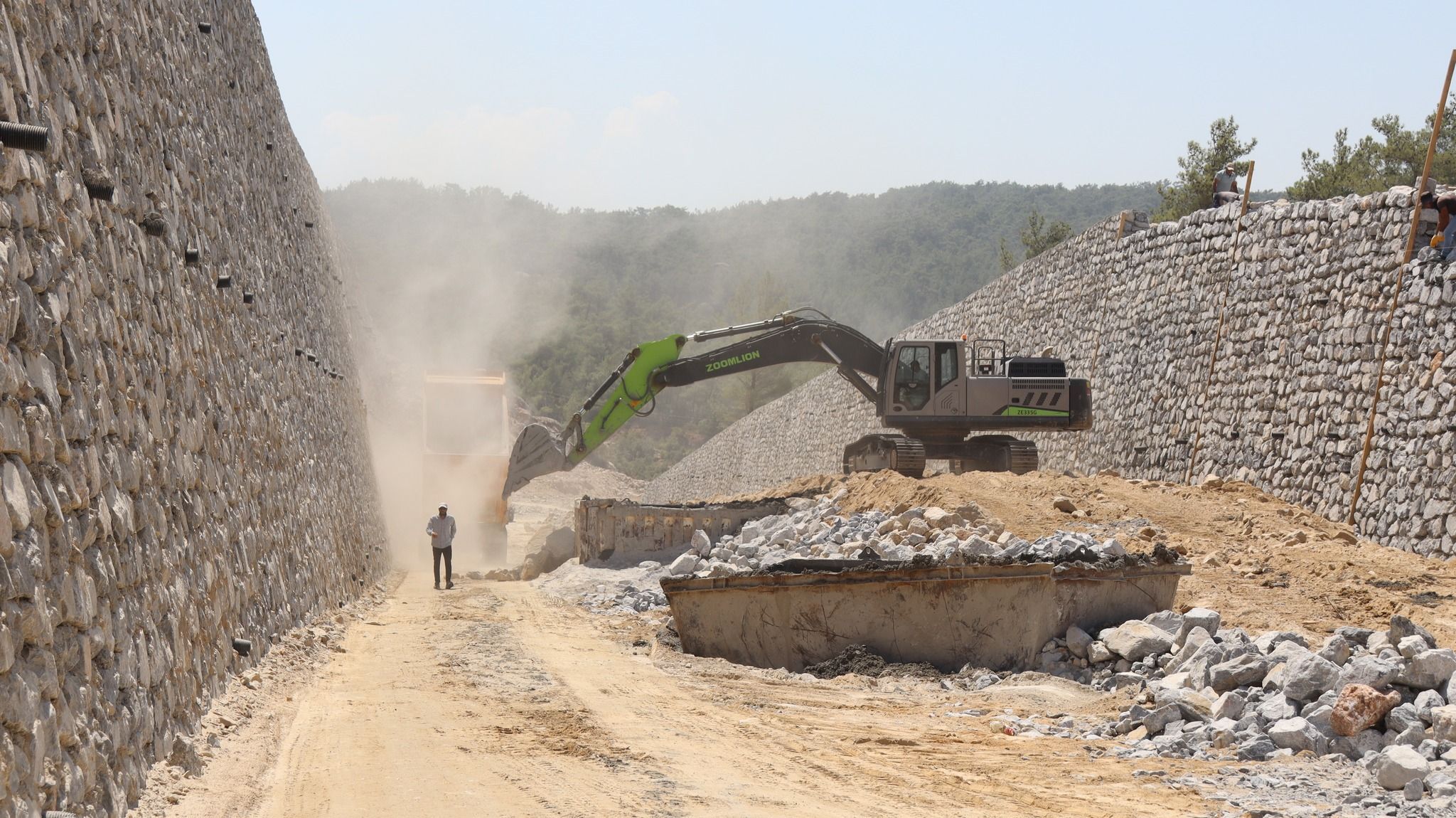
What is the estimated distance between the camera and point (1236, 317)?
2045 centimetres

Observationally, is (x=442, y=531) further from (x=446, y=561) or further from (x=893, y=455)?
(x=893, y=455)

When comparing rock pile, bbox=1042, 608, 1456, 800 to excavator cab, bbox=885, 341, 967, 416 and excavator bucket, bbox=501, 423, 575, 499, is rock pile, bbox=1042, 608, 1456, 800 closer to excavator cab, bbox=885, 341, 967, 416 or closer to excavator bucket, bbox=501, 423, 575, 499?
excavator cab, bbox=885, 341, 967, 416

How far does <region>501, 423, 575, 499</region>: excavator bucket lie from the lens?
22219mm

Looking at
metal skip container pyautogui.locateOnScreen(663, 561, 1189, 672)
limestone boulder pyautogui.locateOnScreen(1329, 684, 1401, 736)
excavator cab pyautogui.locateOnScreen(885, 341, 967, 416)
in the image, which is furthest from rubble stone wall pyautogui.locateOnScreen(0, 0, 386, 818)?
excavator cab pyautogui.locateOnScreen(885, 341, 967, 416)

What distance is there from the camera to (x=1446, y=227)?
15633 millimetres

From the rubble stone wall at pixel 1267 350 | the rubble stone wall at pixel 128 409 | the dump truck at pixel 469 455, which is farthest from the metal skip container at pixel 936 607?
the dump truck at pixel 469 455

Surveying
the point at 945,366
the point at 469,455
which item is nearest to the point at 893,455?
the point at 945,366

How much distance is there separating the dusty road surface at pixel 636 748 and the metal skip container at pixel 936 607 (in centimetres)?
43

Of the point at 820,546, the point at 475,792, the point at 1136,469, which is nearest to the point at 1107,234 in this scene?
the point at 1136,469

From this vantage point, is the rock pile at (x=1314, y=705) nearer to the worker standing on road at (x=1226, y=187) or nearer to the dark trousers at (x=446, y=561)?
the dark trousers at (x=446, y=561)

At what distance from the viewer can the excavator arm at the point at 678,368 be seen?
71.6 feet

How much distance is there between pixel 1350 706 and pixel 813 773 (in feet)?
10.8

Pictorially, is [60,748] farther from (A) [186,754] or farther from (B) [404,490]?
(B) [404,490]

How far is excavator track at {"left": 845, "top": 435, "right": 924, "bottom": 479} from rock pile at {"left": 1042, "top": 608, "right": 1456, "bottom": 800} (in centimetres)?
1194
